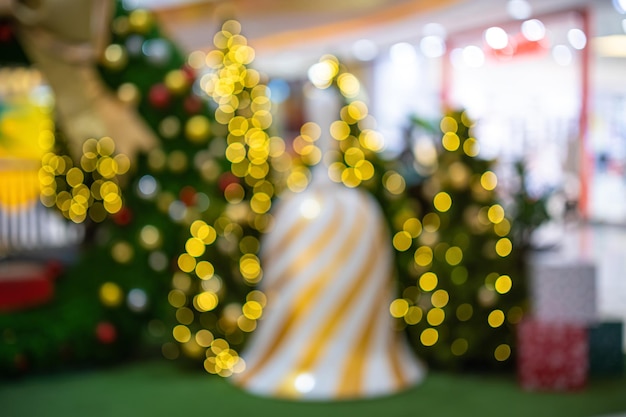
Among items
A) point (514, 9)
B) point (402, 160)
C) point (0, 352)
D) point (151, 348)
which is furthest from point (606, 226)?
point (0, 352)

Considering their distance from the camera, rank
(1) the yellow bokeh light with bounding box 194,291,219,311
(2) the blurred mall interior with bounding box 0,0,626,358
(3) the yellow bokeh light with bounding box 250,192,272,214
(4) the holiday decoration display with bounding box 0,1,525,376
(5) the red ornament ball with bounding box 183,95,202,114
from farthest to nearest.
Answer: (2) the blurred mall interior with bounding box 0,0,626,358, (5) the red ornament ball with bounding box 183,95,202,114, (3) the yellow bokeh light with bounding box 250,192,272,214, (1) the yellow bokeh light with bounding box 194,291,219,311, (4) the holiday decoration display with bounding box 0,1,525,376

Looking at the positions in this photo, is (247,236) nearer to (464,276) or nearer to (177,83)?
(177,83)

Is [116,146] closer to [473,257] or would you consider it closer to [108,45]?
[108,45]

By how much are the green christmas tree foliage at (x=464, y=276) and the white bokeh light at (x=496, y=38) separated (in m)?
9.87

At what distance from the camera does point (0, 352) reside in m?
3.70

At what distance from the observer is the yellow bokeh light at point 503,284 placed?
151 inches

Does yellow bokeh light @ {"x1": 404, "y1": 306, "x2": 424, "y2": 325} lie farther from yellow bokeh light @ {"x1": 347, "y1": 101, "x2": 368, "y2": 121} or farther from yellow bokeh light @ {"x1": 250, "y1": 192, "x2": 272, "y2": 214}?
yellow bokeh light @ {"x1": 347, "y1": 101, "x2": 368, "y2": 121}

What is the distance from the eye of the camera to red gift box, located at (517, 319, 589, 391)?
352 cm

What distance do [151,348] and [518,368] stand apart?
1904 millimetres

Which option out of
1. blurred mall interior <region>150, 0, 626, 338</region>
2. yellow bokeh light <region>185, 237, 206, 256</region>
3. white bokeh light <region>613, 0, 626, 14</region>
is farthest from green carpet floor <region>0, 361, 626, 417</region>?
blurred mall interior <region>150, 0, 626, 338</region>

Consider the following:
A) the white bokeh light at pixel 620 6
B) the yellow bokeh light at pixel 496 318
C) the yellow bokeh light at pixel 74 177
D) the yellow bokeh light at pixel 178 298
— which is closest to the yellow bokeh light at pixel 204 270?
the yellow bokeh light at pixel 178 298

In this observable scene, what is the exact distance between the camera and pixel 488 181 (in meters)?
3.94

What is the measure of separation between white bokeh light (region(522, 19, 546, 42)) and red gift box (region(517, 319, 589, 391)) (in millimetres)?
9844

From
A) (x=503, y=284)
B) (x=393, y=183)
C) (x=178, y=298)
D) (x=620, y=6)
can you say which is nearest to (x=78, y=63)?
(x=178, y=298)
